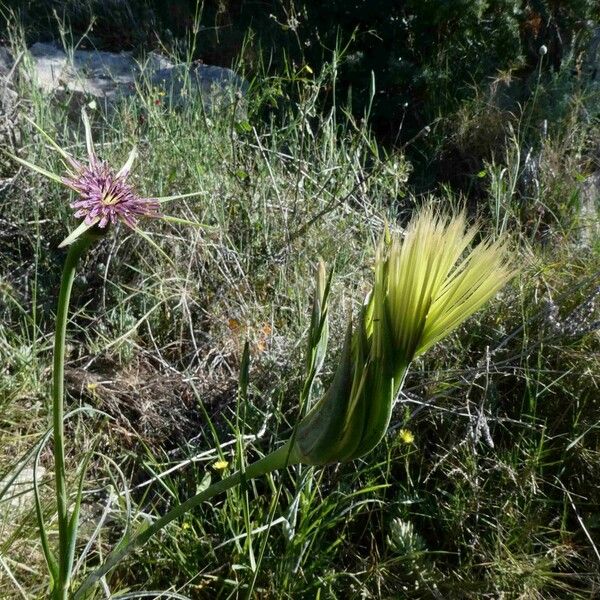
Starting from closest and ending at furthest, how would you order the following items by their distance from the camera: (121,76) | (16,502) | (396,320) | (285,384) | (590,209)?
(396,320), (16,502), (285,384), (590,209), (121,76)

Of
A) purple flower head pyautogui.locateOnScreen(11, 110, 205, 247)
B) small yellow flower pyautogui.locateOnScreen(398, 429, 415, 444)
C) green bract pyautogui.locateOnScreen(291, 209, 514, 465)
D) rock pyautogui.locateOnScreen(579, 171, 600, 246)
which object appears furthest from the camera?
rock pyautogui.locateOnScreen(579, 171, 600, 246)

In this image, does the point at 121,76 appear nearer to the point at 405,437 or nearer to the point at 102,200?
the point at 405,437

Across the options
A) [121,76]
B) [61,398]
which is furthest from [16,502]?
[121,76]

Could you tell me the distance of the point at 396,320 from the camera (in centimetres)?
109

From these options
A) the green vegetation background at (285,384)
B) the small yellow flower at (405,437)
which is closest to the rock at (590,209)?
the green vegetation background at (285,384)

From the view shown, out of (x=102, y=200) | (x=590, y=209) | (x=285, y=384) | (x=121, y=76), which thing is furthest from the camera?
(x=121, y=76)

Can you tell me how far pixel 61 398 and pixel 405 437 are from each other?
1176 mm

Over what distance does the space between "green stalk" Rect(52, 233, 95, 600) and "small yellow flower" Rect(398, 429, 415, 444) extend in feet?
3.60

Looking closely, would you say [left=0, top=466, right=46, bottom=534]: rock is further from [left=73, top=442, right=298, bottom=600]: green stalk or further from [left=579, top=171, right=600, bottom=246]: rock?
[left=579, top=171, right=600, bottom=246]: rock

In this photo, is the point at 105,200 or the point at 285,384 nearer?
the point at 105,200

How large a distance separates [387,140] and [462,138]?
68 cm

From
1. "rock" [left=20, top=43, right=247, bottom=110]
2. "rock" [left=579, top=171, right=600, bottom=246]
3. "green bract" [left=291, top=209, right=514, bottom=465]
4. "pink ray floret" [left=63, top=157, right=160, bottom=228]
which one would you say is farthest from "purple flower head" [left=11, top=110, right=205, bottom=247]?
"rock" [left=20, top=43, right=247, bottom=110]

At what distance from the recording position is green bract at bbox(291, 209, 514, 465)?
3.47ft

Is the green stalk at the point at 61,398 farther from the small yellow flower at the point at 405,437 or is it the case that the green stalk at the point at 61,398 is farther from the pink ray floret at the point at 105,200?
the small yellow flower at the point at 405,437
